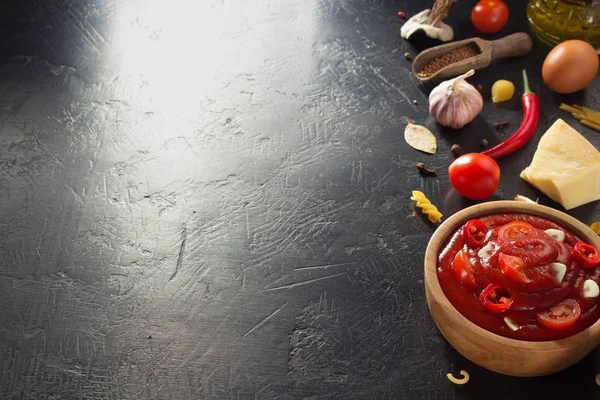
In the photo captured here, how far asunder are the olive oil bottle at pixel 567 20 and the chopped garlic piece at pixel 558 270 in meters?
1.37

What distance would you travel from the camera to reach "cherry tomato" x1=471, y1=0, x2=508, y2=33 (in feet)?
9.66

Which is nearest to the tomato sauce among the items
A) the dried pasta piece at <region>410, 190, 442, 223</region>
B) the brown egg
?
the dried pasta piece at <region>410, 190, 442, 223</region>

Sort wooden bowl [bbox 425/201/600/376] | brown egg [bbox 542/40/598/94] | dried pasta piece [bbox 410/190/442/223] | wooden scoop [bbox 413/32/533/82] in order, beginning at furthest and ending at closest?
wooden scoop [bbox 413/32/533/82] → brown egg [bbox 542/40/598/94] → dried pasta piece [bbox 410/190/442/223] → wooden bowl [bbox 425/201/600/376]

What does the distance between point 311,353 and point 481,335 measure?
1.56 ft

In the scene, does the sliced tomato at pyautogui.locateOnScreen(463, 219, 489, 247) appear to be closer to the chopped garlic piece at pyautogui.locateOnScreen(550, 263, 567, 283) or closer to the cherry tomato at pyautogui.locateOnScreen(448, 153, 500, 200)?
the chopped garlic piece at pyautogui.locateOnScreen(550, 263, 567, 283)

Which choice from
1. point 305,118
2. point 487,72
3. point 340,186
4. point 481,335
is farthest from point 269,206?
point 487,72

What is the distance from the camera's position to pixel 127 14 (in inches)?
122

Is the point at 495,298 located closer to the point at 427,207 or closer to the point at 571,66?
the point at 427,207

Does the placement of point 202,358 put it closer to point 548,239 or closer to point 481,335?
point 481,335

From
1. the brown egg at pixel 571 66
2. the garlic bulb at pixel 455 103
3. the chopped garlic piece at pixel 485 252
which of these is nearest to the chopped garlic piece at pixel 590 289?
the chopped garlic piece at pixel 485 252

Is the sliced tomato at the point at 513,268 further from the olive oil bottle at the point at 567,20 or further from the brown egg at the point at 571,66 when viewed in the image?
the olive oil bottle at the point at 567,20

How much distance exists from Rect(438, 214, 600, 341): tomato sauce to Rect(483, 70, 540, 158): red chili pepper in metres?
0.62

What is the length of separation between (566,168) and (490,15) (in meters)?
0.91

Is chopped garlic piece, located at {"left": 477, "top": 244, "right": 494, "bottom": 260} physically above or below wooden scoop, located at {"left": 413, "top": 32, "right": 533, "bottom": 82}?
above
